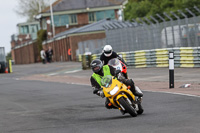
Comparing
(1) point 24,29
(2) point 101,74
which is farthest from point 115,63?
(1) point 24,29

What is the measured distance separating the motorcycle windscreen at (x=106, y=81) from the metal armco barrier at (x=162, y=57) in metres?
15.2

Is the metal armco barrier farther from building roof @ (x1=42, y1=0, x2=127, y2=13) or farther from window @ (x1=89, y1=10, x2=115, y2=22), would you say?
window @ (x1=89, y1=10, x2=115, y2=22)

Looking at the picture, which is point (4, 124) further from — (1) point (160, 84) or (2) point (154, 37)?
(2) point (154, 37)

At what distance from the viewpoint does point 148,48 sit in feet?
102

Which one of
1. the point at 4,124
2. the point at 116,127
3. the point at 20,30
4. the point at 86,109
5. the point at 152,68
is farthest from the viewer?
the point at 20,30

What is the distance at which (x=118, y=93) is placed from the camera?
408 inches

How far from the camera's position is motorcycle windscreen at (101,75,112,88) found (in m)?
10.4

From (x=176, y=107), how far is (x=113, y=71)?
1.73 metres

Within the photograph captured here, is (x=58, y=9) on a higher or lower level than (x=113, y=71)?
higher

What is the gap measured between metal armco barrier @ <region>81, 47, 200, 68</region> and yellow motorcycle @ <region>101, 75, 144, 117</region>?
595 inches

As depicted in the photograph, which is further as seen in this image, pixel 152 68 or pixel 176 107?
pixel 152 68

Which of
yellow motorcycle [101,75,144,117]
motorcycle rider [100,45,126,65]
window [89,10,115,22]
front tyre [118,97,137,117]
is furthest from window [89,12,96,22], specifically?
front tyre [118,97,137,117]

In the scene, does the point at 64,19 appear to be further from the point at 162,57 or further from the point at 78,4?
the point at 162,57

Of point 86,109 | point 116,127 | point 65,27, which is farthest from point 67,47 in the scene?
point 116,127
